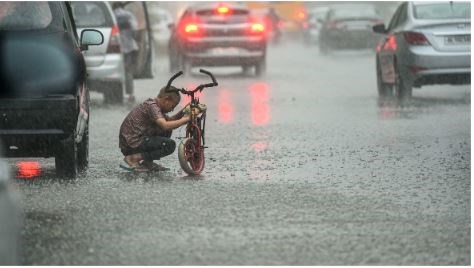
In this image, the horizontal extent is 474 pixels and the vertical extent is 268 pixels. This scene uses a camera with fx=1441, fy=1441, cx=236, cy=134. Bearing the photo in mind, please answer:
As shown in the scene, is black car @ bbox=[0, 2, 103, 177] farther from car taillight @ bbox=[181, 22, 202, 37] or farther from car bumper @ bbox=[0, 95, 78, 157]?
car taillight @ bbox=[181, 22, 202, 37]

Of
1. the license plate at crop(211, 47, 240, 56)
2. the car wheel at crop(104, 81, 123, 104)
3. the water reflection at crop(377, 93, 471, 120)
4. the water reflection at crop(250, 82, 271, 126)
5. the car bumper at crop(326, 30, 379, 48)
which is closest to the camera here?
the water reflection at crop(250, 82, 271, 126)

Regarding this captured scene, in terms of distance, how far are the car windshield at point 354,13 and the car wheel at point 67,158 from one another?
29600 millimetres

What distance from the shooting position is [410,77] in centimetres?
1984

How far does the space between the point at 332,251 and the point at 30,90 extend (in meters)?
3.55

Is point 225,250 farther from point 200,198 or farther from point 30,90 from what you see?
point 30,90

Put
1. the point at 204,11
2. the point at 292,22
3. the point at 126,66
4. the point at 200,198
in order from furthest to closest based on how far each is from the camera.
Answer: the point at 292,22 < the point at 204,11 < the point at 126,66 < the point at 200,198

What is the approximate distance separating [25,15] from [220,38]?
17331mm

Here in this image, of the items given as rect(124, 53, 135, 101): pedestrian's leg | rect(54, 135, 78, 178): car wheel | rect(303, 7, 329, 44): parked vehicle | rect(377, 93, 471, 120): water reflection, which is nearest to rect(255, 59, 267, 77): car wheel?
rect(124, 53, 135, 101): pedestrian's leg

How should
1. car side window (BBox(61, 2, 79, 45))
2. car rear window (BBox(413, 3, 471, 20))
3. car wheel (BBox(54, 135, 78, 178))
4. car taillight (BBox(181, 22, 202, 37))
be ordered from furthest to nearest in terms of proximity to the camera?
1. car taillight (BBox(181, 22, 202, 37))
2. car rear window (BBox(413, 3, 471, 20))
3. car side window (BBox(61, 2, 79, 45))
4. car wheel (BBox(54, 135, 78, 178))

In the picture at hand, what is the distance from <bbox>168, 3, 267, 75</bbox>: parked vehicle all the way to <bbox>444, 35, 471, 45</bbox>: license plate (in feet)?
29.1

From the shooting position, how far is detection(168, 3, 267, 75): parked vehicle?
91.7 ft

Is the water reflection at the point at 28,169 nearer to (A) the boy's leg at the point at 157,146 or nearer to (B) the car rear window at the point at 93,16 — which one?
(A) the boy's leg at the point at 157,146

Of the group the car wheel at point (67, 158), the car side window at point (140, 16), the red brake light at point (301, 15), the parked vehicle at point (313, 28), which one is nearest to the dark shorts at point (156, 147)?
the car wheel at point (67, 158)

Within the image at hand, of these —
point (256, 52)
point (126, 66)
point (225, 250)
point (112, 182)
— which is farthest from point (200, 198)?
point (256, 52)
